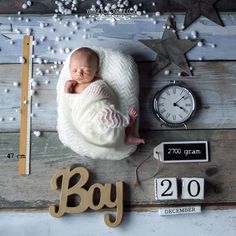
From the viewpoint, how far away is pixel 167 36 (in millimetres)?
1292

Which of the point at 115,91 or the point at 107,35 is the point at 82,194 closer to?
the point at 115,91

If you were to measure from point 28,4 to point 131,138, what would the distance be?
20.5 inches

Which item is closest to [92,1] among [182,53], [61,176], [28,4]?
[28,4]

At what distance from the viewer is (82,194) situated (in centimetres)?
118

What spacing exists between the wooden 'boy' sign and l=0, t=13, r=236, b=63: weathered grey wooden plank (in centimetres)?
35

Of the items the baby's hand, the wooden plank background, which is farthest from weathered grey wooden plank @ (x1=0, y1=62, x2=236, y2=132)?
the baby's hand

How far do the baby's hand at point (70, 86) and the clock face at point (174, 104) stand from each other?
24 centimetres

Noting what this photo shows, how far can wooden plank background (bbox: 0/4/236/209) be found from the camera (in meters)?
1.21

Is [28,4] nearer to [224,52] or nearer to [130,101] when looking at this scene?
[130,101]

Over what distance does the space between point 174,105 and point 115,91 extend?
6.9 inches

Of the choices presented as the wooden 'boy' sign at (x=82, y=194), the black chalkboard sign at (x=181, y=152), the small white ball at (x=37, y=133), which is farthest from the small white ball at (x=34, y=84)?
the black chalkboard sign at (x=181, y=152)

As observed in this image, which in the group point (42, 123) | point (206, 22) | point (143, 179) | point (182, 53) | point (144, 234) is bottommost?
point (144, 234)

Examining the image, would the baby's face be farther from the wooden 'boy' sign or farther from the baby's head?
the wooden 'boy' sign

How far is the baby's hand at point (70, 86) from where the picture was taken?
1.16 metres
